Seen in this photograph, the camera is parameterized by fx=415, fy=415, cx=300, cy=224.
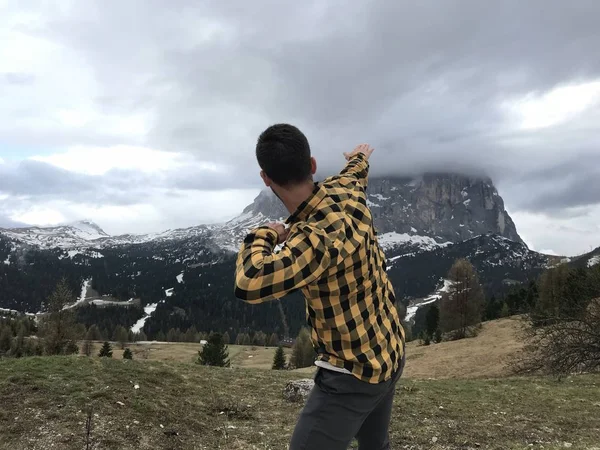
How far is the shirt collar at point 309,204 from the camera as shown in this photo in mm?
2691

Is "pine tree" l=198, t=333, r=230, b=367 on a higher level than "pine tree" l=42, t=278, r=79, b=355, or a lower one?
lower

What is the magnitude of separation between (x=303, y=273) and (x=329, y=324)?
Answer: 1.95 ft

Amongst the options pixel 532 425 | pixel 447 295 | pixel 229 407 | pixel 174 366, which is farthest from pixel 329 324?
pixel 447 295

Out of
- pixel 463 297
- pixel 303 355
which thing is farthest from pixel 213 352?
pixel 303 355

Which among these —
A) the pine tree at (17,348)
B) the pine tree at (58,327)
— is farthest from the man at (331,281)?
the pine tree at (17,348)

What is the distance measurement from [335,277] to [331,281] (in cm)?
4

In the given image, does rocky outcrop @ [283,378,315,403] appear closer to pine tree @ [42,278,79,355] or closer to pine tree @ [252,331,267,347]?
pine tree @ [42,278,79,355]

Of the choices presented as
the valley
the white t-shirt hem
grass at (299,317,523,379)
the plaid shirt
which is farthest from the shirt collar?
grass at (299,317,523,379)

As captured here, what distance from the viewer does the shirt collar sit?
8.83 ft

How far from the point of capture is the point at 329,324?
2750 mm

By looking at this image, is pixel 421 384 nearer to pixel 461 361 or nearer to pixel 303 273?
pixel 303 273

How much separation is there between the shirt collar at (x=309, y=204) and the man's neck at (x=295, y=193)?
2 cm

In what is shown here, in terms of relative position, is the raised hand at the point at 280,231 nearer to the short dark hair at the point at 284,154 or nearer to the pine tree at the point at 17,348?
the short dark hair at the point at 284,154

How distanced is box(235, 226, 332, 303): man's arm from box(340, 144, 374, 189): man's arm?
1.26m
